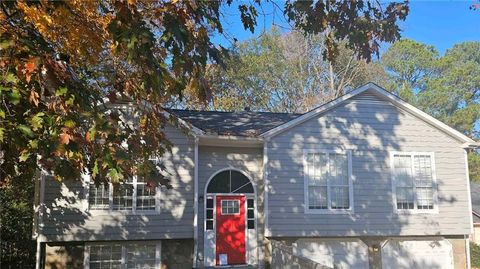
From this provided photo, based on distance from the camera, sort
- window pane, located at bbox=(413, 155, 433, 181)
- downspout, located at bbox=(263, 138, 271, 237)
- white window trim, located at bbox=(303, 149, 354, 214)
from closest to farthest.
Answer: downspout, located at bbox=(263, 138, 271, 237) < white window trim, located at bbox=(303, 149, 354, 214) < window pane, located at bbox=(413, 155, 433, 181)

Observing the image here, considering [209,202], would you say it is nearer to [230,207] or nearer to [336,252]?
[230,207]

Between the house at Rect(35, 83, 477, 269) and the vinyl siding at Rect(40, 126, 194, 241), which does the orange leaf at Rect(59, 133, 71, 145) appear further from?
the house at Rect(35, 83, 477, 269)

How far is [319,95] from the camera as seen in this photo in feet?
121

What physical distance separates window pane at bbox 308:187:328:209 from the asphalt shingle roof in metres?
2.44

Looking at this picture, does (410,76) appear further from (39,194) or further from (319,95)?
(39,194)

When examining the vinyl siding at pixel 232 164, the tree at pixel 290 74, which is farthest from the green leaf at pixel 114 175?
the tree at pixel 290 74

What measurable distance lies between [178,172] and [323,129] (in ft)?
16.1

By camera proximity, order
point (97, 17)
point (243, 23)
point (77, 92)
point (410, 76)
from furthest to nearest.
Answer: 1. point (410, 76)
2. point (97, 17)
3. point (243, 23)
4. point (77, 92)

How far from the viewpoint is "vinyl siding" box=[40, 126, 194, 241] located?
45.1ft

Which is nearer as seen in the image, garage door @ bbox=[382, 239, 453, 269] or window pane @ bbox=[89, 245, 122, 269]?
window pane @ bbox=[89, 245, 122, 269]

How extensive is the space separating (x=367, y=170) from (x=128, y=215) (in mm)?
7688

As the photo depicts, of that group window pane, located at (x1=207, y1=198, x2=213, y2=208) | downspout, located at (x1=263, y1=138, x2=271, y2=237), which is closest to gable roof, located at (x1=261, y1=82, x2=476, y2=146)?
downspout, located at (x1=263, y1=138, x2=271, y2=237)

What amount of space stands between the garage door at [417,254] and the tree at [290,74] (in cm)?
2043

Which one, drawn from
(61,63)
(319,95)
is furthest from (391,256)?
(319,95)
